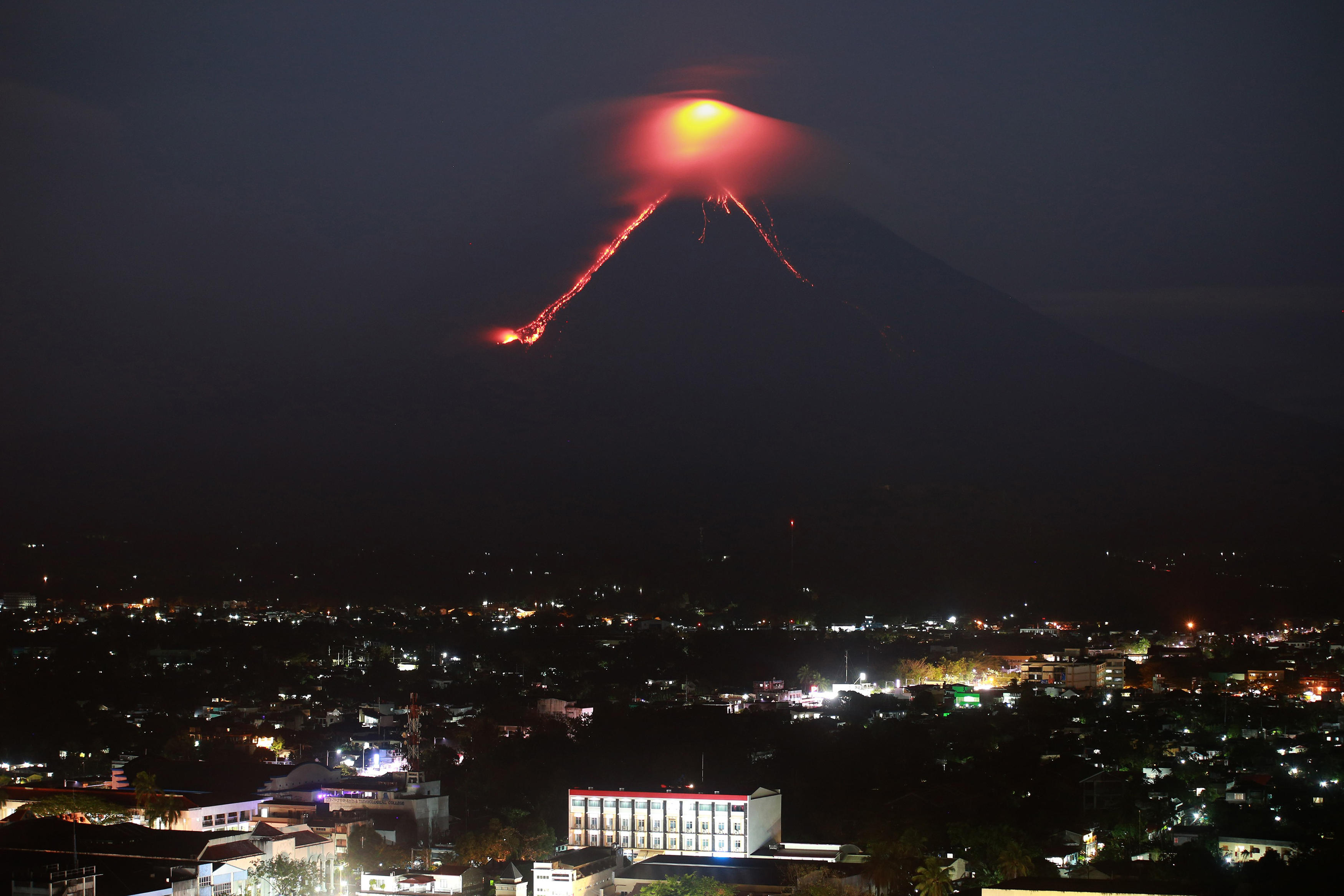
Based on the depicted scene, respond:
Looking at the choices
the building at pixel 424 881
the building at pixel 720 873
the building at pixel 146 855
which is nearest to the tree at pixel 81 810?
the building at pixel 146 855

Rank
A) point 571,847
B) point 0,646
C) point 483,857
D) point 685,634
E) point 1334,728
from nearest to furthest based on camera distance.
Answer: point 483,857 → point 571,847 → point 1334,728 → point 0,646 → point 685,634

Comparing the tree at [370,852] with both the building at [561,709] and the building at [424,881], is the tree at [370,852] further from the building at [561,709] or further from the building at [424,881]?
the building at [561,709]

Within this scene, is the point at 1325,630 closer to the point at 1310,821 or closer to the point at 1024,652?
the point at 1024,652

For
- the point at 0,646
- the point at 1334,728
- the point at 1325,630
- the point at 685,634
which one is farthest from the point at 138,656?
the point at 1325,630

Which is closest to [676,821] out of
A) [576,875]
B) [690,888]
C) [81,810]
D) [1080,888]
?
[576,875]

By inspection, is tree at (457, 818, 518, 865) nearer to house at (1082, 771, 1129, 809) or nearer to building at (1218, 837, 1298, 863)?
house at (1082, 771, 1129, 809)

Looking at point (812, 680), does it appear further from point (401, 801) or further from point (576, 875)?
point (576, 875)

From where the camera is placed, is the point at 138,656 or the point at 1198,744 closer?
the point at 1198,744

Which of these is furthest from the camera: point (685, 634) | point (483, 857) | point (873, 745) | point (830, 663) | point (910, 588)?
point (910, 588)
